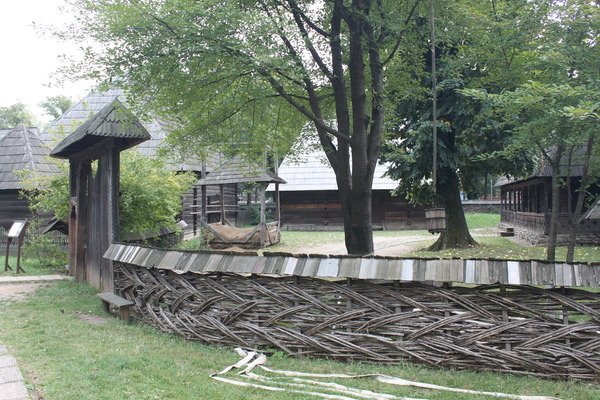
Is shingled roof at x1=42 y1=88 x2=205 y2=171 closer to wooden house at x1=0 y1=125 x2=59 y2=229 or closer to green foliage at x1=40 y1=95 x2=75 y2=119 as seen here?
wooden house at x1=0 y1=125 x2=59 y2=229

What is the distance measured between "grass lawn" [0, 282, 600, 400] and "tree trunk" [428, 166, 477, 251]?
13186 millimetres

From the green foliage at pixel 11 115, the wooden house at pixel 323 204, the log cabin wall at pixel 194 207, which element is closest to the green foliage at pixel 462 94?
the log cabin wall at pixel 194 207

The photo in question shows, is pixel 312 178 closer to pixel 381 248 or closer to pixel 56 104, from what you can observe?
pixel 381 248

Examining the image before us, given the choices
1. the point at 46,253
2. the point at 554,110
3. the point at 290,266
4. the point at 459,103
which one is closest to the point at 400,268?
the point at 290,266

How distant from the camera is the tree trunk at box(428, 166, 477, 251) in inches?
725

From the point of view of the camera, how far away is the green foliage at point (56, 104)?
69.2m

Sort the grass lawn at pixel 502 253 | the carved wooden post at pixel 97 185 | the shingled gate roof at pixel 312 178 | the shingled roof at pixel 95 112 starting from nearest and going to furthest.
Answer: the carved wooden post at pixel 97 185 → the grass lawn at pixel 502 253 → the shingled roof at pixel 95 112 → the shingled gate roof at pixel 312 178

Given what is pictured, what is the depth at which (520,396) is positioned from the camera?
14.8 feet

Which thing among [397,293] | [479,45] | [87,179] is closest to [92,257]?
[87,179]

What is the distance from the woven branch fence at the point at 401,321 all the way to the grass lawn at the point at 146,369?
159mm

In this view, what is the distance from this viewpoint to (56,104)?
7006 cm

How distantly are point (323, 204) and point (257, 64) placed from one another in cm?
2694

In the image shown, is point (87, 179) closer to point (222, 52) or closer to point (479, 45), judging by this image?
point (222, 52)

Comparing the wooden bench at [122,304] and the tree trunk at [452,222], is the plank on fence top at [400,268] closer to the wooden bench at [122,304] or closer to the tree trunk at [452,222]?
the wooden bench at [122,304]
